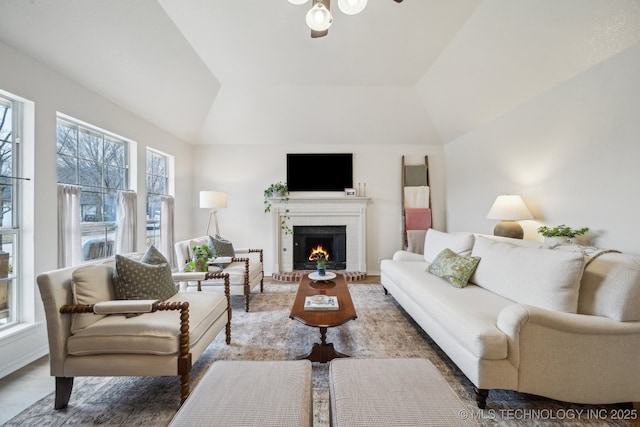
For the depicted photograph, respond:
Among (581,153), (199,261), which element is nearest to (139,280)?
(199,261)

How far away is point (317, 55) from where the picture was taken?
3.36 meters

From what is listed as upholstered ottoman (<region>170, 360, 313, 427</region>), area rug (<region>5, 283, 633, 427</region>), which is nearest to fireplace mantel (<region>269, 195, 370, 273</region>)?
area rug (<region>5, 283, 633, 427</region>)

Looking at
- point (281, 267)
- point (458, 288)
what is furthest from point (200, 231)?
point (458, 288)

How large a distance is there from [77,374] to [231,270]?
1705 mm

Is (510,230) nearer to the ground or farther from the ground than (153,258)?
farther from the ground

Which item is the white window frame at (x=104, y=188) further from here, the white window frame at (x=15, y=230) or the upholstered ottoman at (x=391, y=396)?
the upholstered ottoman at (x=391, y=396)

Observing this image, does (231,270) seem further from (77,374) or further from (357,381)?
(357,381)

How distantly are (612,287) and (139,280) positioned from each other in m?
3.12

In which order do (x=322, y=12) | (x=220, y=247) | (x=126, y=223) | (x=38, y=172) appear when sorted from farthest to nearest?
(x=220, y=247)
(x=126, y=223)
(x=38, y=172)
(x=322, y=12)

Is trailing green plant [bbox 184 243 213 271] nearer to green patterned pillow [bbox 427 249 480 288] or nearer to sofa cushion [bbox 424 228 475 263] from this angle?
green patterned pillow [bbox 427 249 480 288]

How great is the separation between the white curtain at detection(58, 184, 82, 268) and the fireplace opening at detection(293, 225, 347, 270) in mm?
3077

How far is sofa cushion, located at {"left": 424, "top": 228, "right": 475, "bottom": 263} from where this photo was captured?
297cm

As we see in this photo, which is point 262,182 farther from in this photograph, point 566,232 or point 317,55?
point 566,232

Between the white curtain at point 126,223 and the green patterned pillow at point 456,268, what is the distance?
3.63 m
